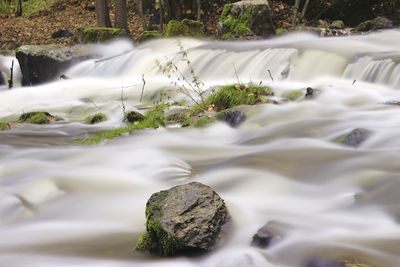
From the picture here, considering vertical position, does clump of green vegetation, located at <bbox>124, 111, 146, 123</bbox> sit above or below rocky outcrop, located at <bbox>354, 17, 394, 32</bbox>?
above

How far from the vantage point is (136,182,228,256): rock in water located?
10.4ft

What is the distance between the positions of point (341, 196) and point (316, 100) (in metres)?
3.68

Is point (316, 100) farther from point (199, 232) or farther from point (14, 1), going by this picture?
point (14, 1)

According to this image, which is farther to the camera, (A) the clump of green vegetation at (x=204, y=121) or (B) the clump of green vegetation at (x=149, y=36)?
(B) the clump of green vegetation at (x=149, y=36)

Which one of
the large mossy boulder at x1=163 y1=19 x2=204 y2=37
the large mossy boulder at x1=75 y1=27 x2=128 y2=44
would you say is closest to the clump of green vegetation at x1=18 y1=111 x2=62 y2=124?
the large mossy boulder at x1=163 y1=19 x2=204 y2=37

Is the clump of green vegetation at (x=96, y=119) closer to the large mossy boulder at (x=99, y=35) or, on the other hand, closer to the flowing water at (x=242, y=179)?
the flowing water at (x=242, y=179)

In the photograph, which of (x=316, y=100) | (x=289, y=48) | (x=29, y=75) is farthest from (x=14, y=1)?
(x=316, y=100)

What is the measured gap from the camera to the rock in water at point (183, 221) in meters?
3.18

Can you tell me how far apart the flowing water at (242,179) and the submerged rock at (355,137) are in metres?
0.07

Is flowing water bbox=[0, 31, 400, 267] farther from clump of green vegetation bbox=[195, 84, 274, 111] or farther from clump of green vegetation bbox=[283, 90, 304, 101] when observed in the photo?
clump of green vegetation bbox=[195, 84, 274, 111]

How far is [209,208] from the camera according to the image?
3.35 meters

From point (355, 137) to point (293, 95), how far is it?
253 cm

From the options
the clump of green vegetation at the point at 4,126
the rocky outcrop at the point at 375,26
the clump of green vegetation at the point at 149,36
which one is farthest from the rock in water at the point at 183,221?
the clump of green vegetation at the point at 149,36

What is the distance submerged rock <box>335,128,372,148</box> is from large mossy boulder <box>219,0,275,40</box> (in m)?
8.97
